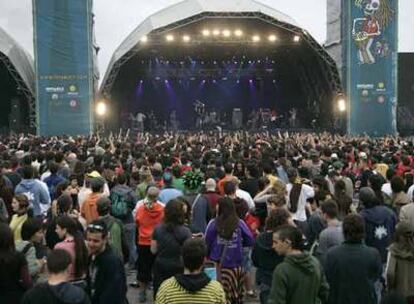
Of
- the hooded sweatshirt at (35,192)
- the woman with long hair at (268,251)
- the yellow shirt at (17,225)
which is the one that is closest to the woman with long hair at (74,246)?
the yellow shirt at (17,225)

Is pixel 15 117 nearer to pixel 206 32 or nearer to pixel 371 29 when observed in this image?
pixel 206 32

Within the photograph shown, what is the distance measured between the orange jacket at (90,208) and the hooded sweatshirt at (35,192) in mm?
819

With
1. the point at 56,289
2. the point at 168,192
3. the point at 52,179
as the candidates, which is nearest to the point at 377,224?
the point at 168,192

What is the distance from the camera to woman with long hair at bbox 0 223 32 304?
14.2ft

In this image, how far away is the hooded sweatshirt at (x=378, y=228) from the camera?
631cm

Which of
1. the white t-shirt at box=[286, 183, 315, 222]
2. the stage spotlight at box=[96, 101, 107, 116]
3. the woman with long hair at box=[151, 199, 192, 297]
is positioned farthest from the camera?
the stage spotlight at box=[96, 101, 107, 116]

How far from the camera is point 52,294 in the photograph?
12.5 feet

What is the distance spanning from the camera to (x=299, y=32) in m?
28.2

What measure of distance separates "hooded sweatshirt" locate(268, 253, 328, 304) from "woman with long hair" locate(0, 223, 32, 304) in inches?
67.1

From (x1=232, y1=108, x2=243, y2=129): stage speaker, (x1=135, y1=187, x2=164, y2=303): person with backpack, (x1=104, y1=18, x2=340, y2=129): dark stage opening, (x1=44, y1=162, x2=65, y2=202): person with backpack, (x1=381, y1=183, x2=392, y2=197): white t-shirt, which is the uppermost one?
(x1=104, y1=18, x2=340, y2=129): dark stage opening

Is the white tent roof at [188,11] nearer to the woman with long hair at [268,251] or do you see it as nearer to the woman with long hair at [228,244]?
the woman with long hair at [228,244]

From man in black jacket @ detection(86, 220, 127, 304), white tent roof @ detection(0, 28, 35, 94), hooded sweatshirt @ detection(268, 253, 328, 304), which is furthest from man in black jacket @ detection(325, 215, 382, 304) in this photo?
white tent roof @ detection(0, 28, 35, 94)

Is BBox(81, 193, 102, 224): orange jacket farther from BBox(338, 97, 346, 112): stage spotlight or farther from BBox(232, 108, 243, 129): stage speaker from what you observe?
BBox(232, 108, 243, 129): stage speaker

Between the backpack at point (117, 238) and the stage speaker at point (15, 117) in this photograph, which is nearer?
the backpack at point (117, 238)
